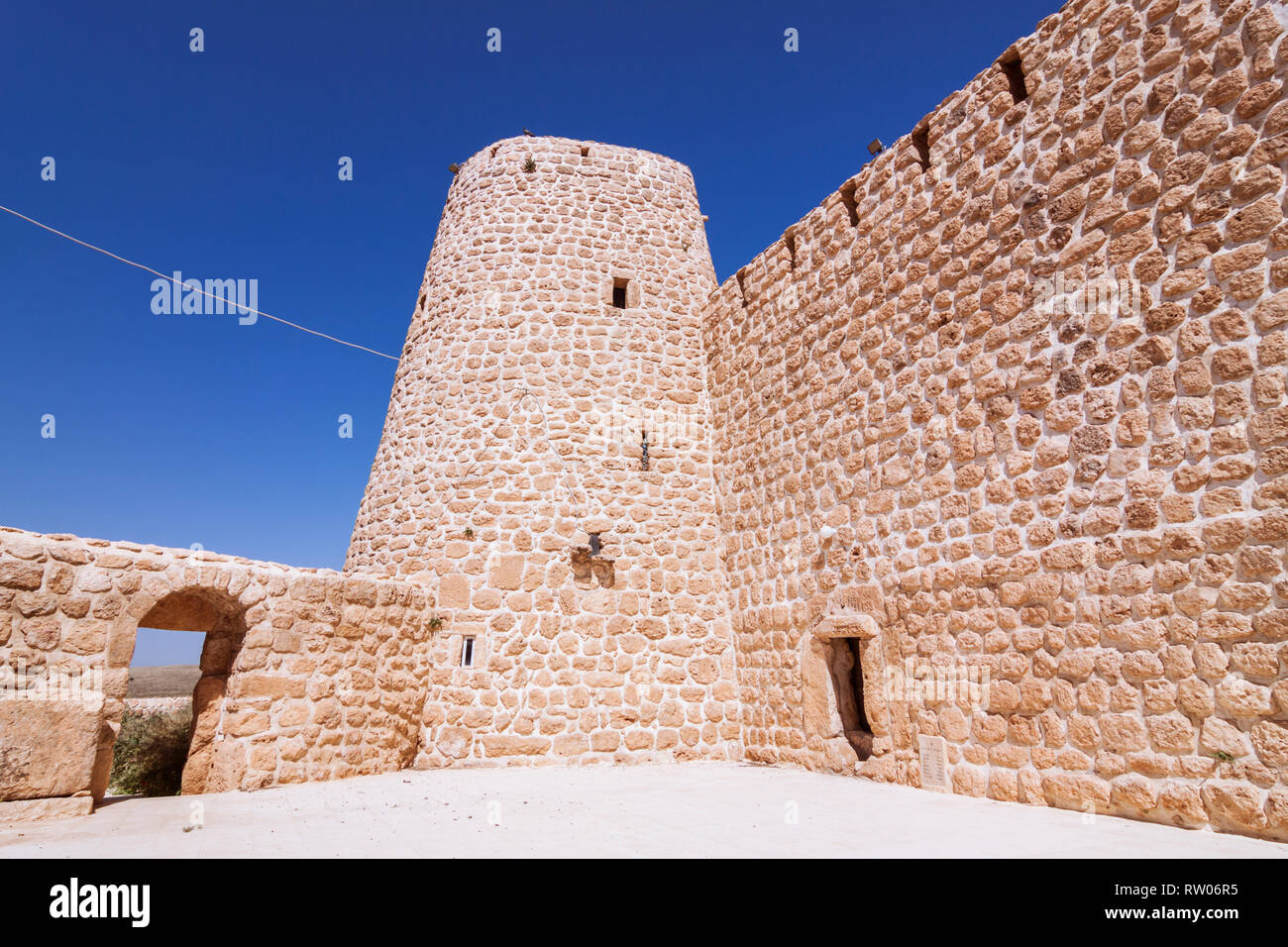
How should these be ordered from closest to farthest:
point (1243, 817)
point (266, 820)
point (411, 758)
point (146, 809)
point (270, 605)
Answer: point (1243, 817) → point (266, 820) → point (146, 809) → point (270, 605) → point (411, 758)

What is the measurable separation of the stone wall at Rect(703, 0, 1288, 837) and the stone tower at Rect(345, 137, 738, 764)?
1607 millimetres

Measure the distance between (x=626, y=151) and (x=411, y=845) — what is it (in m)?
9.20

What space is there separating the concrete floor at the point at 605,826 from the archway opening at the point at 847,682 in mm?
608

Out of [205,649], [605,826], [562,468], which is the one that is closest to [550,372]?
[562,468]

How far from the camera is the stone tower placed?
8.01 meters

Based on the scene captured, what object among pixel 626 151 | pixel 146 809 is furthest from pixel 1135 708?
pixel 626 151

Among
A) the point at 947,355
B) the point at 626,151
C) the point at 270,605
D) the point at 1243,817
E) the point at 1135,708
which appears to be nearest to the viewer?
the point at 1243,817

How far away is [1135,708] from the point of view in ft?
13.8

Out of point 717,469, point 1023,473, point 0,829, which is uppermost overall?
point 717,469

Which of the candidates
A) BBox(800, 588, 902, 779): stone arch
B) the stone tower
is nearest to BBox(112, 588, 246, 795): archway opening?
the stone tower

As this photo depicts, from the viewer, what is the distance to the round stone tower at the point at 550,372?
8625 mm

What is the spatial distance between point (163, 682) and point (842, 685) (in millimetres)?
15386

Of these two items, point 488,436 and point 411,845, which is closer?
point 411,845

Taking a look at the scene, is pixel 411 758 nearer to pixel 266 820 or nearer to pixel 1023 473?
pixel 266 820
